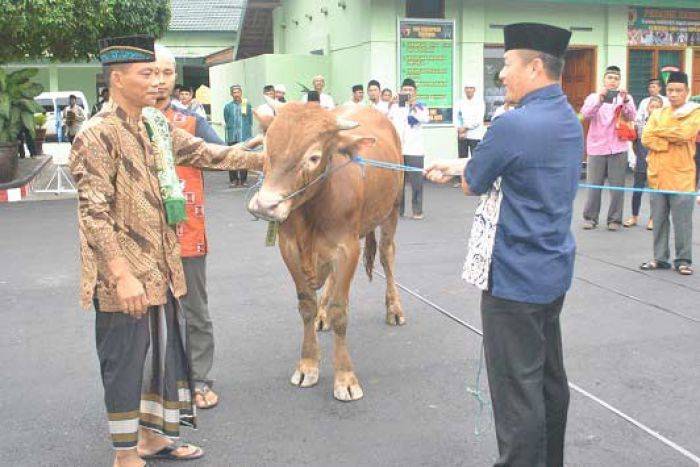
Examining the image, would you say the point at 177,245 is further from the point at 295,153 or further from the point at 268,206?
the point at 295,153

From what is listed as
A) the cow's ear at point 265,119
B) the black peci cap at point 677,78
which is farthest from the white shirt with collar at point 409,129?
the cow's ear at point 265,119

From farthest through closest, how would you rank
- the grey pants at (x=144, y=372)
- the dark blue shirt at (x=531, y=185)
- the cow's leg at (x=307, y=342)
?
1. the cow's leg at (x=307, y=342)
2. the grey pants at (x=144, y=372)
3. the dark blue shirt at (x=531, y=185)

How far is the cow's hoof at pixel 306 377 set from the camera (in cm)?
486

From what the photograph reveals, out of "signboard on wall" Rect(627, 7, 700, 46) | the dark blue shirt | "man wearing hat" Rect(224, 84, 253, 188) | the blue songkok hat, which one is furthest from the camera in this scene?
"signboard on wall" Rect(627, 7, 700, 46)

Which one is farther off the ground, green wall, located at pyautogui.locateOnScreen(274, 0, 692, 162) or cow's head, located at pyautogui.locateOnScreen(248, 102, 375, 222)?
green wall, located at pyautogui.locateOnScreen(274, 0, 692, 162)

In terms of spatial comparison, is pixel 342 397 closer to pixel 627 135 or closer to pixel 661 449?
pixel 661 449

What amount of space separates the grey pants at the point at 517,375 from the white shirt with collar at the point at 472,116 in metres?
12.1

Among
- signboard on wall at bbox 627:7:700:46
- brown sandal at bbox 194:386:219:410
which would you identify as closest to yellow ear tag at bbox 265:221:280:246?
brown sandal at bbox 194:386:219:410

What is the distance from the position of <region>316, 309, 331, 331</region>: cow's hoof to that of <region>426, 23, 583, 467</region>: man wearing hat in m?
2.85

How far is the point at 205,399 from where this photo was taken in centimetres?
453

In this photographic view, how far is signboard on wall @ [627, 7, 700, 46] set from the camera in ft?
56.0

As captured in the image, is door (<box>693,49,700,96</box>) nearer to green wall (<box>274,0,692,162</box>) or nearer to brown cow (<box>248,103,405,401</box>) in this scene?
green wall (<box>274,0,692,162</box>)

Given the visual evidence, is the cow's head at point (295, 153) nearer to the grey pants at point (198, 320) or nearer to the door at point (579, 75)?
the grey pants at point (198, 320)

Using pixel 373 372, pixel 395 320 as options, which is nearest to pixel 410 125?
pixel 395 320
